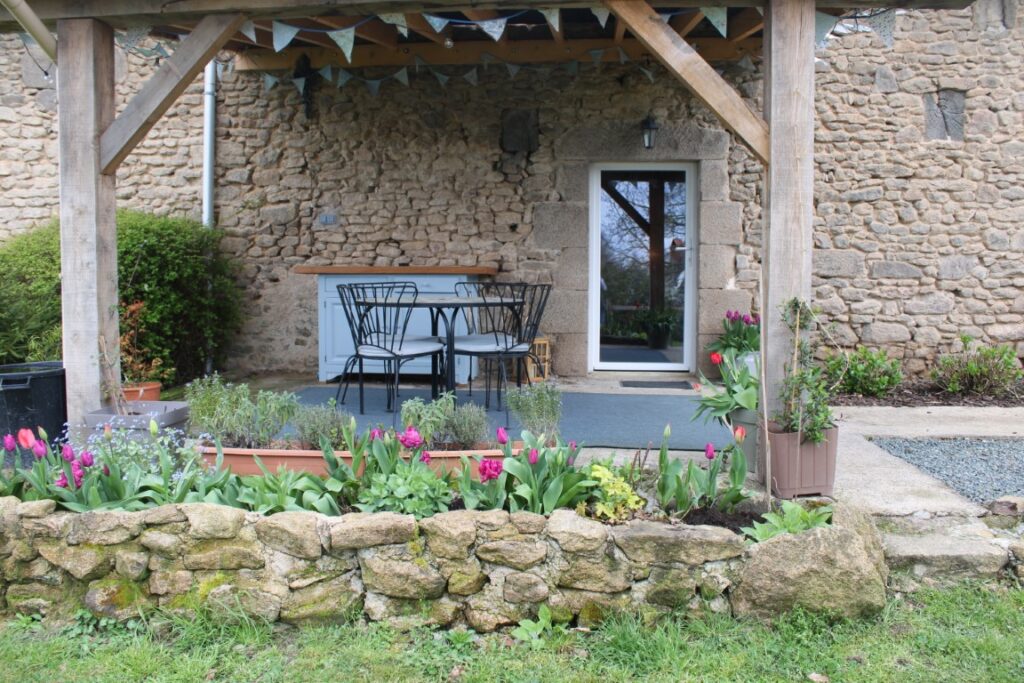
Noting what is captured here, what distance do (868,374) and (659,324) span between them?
1.64 m

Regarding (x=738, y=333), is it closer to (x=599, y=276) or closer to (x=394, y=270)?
(x=599, y=276)

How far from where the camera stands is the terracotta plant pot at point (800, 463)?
316 cm

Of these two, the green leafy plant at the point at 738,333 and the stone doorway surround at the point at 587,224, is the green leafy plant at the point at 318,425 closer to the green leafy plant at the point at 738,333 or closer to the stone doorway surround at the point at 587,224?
the stone doorway surround at the point at 587,224

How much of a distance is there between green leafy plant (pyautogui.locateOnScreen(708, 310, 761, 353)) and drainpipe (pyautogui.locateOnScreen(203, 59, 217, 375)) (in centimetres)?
414

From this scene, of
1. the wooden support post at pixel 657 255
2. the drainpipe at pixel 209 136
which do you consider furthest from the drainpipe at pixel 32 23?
the wooden support post at pixel 657 255

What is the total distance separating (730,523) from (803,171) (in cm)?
150

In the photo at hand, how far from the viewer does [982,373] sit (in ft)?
19.5

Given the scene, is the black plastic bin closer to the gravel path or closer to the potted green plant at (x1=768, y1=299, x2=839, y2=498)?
the potted green plant at (x1=768, y1=299, x2=839, y2=498)

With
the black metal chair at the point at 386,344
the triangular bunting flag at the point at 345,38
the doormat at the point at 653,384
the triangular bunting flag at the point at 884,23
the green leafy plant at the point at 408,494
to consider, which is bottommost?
the green leafy plant at the point at 408,494

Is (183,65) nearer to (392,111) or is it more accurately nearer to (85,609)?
(85,609)

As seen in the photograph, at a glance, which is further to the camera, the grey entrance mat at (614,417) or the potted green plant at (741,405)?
the grey entrance mat at (614,417)

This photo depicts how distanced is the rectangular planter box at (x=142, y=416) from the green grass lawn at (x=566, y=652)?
112 cm

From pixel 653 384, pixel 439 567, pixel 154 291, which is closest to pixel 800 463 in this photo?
pixel 439 567

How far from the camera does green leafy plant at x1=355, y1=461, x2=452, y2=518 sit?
2.67 meters
